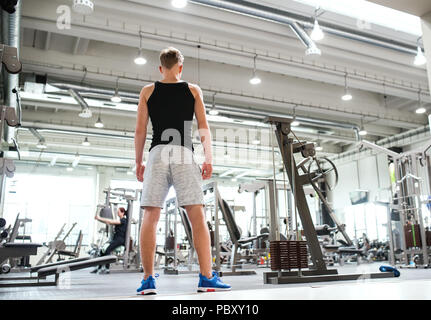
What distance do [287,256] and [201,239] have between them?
47.4 inches

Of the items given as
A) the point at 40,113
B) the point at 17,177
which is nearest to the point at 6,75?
the point at 40,113

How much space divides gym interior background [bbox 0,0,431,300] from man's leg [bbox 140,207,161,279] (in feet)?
2.27

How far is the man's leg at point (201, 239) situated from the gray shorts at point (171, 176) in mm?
48

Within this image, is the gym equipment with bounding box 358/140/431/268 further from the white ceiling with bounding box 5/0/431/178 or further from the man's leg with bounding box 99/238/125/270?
the man's leg with bounding box 99/238/125/270

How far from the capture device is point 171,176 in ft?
6.26

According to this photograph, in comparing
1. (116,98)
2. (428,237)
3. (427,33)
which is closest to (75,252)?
(116,98)

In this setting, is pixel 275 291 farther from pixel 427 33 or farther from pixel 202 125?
pixel 427 33

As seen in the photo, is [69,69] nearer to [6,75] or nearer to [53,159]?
[6,75]

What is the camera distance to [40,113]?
11328 millimetres

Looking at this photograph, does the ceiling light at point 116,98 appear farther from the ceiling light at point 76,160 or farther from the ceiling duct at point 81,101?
the ceiling light at point 76,160

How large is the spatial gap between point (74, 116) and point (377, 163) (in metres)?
10.4

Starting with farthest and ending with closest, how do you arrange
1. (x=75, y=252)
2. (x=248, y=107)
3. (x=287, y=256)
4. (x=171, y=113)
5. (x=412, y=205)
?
(x=248, y=107) < (x=75, y=252) < (x=412, y=205) < (x=287, y=256) < (x=171, y=113)

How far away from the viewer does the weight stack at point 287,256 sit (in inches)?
112

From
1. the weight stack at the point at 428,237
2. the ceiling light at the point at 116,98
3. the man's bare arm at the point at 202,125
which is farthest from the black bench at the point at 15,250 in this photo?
the weight stack at the point at 428,237
